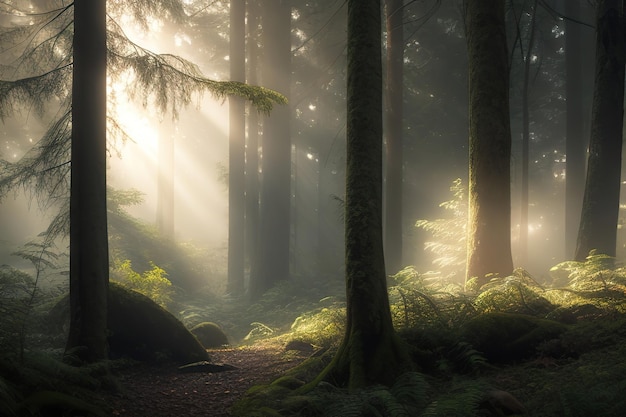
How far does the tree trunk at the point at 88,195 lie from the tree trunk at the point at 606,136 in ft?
36.3

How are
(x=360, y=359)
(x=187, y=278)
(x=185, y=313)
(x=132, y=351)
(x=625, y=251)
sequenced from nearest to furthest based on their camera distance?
(x=360, y=359) → (x=132, y=351) → (x=185, y=313) → (x=625, y=251) → (x=187, y=278)

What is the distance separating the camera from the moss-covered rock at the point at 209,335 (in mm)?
13430

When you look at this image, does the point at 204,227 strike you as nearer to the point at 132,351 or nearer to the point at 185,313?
the point at 185,313

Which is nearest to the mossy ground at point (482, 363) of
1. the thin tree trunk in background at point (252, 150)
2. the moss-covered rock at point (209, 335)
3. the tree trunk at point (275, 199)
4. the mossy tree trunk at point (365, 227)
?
the mossy tree trunk at point (365, 227)

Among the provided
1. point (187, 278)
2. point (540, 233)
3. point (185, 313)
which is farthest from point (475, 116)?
point (540, 233)

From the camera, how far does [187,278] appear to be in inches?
1143

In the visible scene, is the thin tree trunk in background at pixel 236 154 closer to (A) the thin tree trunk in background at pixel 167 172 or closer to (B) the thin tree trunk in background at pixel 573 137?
(A) the thin tree trunk in background at pixel 167 172

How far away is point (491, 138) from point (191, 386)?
754 cm

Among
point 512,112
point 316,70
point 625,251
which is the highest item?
point 316,70

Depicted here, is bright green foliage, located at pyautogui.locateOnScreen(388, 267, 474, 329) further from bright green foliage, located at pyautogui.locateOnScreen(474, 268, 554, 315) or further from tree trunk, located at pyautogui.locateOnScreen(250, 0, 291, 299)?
tree trunk, located at pyautogui.locateOnScreen(250, 0, 291, 299)

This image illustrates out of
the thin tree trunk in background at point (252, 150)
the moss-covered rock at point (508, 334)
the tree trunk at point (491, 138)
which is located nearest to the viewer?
the moss-covered rock at point (508, 334)

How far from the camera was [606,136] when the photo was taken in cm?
1208

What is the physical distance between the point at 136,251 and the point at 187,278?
3.51m

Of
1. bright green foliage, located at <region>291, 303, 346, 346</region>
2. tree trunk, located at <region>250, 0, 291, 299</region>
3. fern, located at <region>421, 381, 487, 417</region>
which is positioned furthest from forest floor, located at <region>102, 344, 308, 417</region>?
tree trunk, located at <region>250, 0, 291, 299</region>
